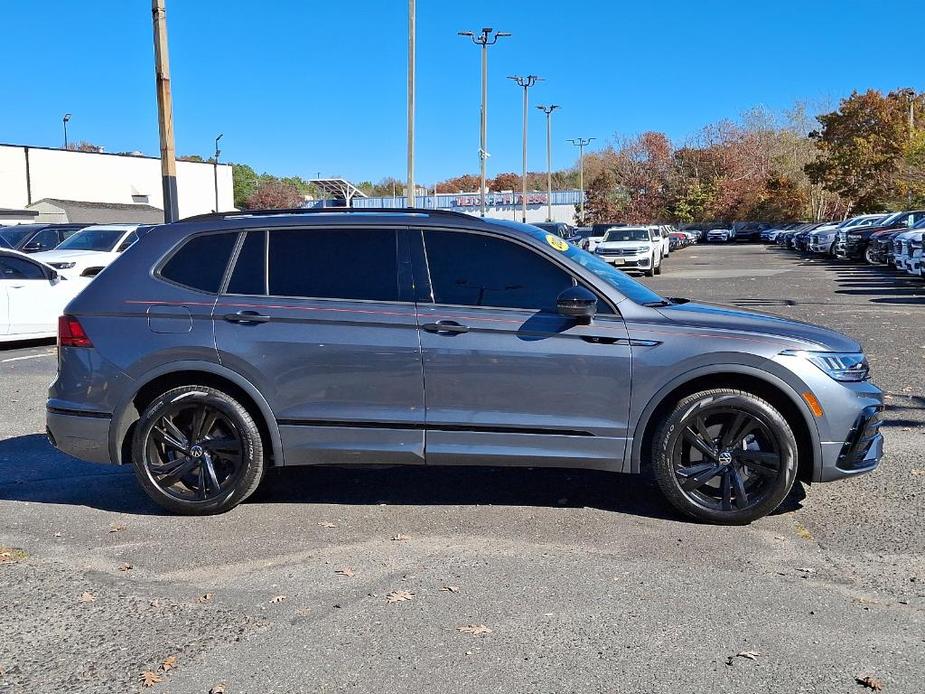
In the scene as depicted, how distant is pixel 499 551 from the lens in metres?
4.82

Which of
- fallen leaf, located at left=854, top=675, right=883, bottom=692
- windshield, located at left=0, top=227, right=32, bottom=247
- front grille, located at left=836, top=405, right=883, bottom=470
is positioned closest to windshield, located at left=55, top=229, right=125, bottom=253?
windshield, located at left=0, top=227, right=32, bottom=247

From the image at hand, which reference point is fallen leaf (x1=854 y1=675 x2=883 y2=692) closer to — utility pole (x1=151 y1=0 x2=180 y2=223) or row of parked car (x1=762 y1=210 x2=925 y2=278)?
utility pole (x1=151 y1=0 x2=180 y2=223)

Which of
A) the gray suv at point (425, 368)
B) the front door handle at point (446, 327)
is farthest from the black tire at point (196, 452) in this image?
the front door handle at point (446, 327)

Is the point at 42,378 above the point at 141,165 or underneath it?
underneath

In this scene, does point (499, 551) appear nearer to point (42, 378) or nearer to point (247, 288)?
point (247, 288)

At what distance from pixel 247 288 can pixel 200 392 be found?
0.66 metres

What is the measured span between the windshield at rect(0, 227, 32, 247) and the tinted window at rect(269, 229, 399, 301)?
20.1 m

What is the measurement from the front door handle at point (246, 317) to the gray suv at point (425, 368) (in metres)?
0.01

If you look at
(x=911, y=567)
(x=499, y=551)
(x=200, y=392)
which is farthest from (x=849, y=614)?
(x=200, y=392)

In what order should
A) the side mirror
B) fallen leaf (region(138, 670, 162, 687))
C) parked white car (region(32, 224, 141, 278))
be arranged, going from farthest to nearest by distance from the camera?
parked white car (region(32, 224, 141, 278)) < the side mirror < fallen leaf (region(138, 670, 162, 687))

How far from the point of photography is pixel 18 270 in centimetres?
1277

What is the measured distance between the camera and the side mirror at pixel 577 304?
498cm

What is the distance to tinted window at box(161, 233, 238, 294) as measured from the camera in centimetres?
550

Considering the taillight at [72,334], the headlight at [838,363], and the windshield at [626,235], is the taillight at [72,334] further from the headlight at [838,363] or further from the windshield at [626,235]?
the windshield at [626,235]
